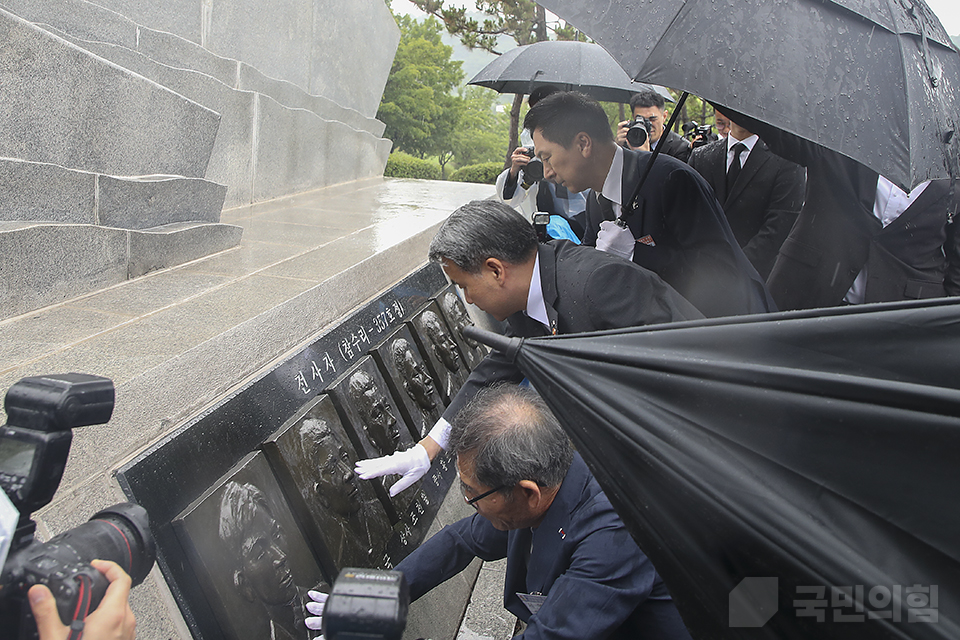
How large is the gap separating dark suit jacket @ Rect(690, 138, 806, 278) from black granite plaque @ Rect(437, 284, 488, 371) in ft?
5.31

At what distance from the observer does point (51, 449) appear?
1089 mm

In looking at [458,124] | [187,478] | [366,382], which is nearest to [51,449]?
[187,478]

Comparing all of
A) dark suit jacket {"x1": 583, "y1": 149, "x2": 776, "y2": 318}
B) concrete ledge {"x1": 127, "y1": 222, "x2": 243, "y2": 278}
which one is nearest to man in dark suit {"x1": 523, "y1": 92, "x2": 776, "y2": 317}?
dark suit jacket {"x1": 583, "y1": 149, "x2": 776, "y2": 318}

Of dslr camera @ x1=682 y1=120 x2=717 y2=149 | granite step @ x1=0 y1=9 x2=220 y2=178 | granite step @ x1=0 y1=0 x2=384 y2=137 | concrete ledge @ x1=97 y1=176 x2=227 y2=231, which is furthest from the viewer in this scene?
dslr camera @ x1=682 y1=120 x2=717 y2=149

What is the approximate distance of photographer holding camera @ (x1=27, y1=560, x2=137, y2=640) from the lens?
1.03 m

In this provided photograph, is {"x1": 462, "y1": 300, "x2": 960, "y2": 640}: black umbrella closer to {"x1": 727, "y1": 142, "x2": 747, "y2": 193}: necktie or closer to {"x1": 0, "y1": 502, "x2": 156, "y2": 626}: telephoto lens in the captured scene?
{"x1": 0, "y1": 502, "x2": 156, "y2": 626}: telephoto lens

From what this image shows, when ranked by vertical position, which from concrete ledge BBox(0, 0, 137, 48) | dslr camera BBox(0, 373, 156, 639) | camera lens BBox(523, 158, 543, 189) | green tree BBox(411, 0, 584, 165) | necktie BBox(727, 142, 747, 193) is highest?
green tree BBox(411, 0, 584, 165)

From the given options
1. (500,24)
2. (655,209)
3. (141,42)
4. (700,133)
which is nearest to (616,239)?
(655,209)

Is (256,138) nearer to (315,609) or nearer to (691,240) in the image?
(691,240)

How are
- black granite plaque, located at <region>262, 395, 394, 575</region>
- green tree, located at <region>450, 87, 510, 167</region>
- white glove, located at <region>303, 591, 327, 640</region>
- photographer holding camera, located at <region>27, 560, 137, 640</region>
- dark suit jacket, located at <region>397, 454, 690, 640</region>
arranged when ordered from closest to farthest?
photographer holding camera, located at <region>27, 560, 137, 640</region> < dark suit jacket, located at <region>397, 454, 690, 640</region> < white glove, located at <region>303, 591, 327, 640</region> < black granite plaque, located at <region>262, 395, 394, 575</region> < green tree, located at <region>450, 87, 510, 167</region>

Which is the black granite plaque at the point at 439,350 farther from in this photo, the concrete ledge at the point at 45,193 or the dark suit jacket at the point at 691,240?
the concrete ledge at the point at 45,193

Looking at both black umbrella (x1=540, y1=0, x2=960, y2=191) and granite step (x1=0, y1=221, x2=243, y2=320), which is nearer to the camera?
black umbrella (x1=540, y1=0, x2=960, y2=191)

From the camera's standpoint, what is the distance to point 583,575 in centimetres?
182

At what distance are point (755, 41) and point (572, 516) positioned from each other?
1.43 metres
